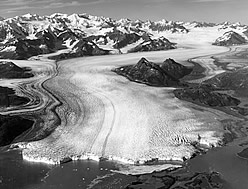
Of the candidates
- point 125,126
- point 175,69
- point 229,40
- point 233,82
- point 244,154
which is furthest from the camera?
point 229,40

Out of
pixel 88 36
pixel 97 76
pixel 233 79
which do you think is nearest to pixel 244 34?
pixel 88 36

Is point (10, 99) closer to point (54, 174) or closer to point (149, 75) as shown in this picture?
point (54, 174)

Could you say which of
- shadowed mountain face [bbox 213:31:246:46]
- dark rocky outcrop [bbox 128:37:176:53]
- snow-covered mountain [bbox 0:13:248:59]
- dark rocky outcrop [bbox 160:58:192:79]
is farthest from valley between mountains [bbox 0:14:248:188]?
shadowed mountain face [bbox 213:31:246:46]

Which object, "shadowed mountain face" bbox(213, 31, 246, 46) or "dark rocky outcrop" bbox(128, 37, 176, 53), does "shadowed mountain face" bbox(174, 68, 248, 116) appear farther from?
"shadowed mountain face" bbox(213, 31, 246, 46)

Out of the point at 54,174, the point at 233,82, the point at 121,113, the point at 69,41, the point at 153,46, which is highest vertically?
the point at 69,41

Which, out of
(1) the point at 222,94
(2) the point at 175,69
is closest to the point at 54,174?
(1) the point at 222,94

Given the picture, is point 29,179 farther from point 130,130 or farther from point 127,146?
point 130,130

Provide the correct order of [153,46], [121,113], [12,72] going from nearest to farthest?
[121,113] → [12,72] → [153,46]
